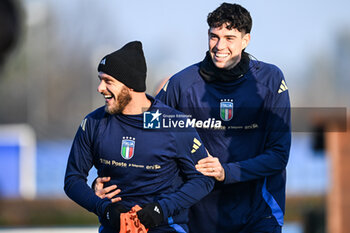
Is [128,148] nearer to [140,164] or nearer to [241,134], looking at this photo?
[140,164]

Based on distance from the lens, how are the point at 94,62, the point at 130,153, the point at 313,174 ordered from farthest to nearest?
the point at 94,62
the point at 313,174
the point at 130,153

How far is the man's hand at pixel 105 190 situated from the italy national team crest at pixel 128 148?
8.2 inches

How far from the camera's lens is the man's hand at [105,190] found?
14.8 ft

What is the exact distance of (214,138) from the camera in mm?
5113

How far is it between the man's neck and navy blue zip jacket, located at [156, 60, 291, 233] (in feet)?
1.49

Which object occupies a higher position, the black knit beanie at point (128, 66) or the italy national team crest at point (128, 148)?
the black knit beanie at point (128, 66)

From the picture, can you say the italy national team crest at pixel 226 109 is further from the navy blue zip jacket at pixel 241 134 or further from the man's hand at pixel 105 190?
the man's hand at pixel 105 190

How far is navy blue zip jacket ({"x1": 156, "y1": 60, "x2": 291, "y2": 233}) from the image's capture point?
5.08m

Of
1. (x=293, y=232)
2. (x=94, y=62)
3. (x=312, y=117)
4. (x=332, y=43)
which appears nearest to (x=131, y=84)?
(x=312, y=117)

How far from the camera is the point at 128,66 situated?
4.71 m

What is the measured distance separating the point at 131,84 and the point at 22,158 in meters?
15.0

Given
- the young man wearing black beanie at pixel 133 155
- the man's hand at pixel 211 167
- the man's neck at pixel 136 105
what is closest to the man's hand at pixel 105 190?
the young man wearing black beanie at pixel 133 155

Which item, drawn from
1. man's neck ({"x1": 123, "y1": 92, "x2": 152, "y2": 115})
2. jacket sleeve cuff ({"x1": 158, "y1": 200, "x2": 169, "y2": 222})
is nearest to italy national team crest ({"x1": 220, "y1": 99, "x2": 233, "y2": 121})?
man's neck ({"x1": 123, "y1": 92, "x2": 152, "y2": 115})

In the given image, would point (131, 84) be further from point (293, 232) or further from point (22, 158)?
point (22, 158)
